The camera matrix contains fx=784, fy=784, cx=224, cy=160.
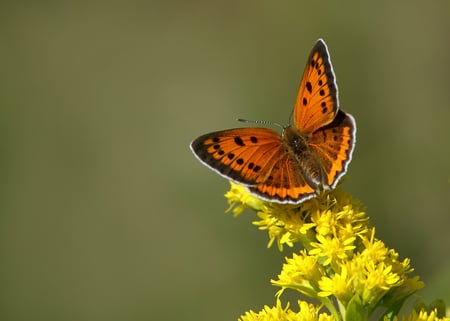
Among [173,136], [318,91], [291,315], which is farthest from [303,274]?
[173,136]

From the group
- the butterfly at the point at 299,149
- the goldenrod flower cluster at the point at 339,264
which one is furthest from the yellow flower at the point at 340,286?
the butterfly at the point at 299,149

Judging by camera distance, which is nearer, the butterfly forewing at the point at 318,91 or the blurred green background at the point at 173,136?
the butterfly forewing at the point at 318,91

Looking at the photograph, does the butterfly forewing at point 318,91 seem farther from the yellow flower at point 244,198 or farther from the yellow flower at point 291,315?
the yellow flower at point 291,315

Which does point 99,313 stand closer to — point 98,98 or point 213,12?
point 98,98

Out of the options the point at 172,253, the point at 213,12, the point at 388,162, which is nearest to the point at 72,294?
the point at 172,253

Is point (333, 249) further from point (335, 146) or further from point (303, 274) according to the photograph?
point (335, 146)

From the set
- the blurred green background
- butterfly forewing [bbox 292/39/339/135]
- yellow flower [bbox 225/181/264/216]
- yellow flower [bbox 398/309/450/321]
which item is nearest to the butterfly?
butterfly forewing [bbox 292/39/339/135]
